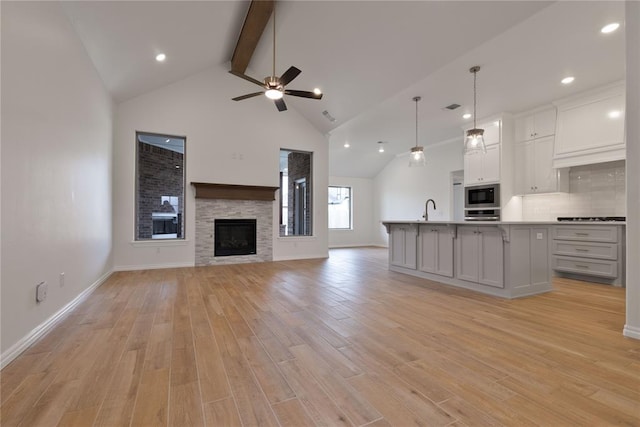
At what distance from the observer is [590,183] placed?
4957 millimetres

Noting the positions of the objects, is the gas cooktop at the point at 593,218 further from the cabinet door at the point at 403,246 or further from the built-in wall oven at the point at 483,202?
the cabinet door at the point at 403,246

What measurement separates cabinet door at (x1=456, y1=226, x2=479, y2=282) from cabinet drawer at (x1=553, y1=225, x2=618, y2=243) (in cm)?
219

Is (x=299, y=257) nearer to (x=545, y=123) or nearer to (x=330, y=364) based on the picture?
(x=330, y=364)

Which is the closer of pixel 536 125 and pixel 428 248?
pixel 428 248

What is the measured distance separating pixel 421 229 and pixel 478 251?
106 cm

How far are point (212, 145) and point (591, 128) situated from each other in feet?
Result: 22.4

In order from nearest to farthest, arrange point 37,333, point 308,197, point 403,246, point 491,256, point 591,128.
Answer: point 37,333 < point 491,256 < point 591,128 < point 403,246 < point 308,197

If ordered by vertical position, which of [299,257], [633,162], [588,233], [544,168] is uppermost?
[544,168]

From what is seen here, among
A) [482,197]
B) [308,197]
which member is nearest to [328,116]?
[308,197]

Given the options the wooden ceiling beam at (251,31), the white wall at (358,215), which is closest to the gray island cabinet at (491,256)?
the wooden ceiling beam at (251,31)

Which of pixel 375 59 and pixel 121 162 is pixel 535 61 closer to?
pixel 375 59

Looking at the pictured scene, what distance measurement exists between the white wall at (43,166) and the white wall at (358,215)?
7.21 metres

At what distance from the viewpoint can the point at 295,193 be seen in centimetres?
764

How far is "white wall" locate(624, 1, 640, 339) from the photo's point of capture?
2.36 meters
